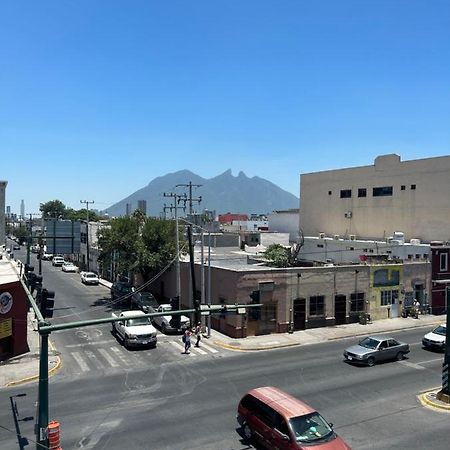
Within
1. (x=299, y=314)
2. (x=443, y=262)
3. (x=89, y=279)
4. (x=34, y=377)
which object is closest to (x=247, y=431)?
(x=34, y=377)

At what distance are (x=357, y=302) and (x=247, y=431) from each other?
2404 cm

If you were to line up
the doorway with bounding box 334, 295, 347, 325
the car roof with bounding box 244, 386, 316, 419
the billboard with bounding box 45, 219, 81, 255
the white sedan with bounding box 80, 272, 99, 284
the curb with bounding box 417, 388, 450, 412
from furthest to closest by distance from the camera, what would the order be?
1. the white sedan with bounding box 80, 272, 99, 284
2. the doorway with bounding box 334, 295, 347, 325
3. the billboard with bounding box 45, 219, 81, 255
4. the curb with bounding box 417, 388, 450, 412
5. the car roof with bounding box 244, 386, 316, 419

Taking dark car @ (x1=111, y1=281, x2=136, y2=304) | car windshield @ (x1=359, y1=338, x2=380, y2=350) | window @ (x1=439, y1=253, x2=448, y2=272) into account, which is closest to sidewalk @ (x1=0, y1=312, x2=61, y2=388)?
dark car @ (x1=111, y1=281, x2=136, y2=304)

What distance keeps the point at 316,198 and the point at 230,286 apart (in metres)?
44.9

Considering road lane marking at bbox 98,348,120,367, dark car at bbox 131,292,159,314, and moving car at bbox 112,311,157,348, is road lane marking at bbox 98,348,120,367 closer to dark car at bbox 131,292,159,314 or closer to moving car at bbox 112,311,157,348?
moving car at bbox 112,311,157,348

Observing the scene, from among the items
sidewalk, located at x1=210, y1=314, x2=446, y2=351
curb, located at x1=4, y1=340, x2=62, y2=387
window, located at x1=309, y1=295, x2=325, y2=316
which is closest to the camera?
curb, located at x1=4, y1=340, x2=62, y2=387

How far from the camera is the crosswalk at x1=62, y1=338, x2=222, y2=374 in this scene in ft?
83.7

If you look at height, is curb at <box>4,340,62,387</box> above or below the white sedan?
below

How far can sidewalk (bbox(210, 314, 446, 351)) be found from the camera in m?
30.6

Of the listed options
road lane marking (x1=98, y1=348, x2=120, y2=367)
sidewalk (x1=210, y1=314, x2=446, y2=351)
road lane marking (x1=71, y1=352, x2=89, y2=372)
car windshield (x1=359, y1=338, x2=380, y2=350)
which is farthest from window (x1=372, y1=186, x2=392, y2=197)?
road lane marking (x1=71, y1=352, x2=89, y2=372)

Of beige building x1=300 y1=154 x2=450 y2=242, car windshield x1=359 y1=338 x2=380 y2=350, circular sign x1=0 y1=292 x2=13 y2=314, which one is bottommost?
car windshield x1=359 y1=338 x2=380 y2=350

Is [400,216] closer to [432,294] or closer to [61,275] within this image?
[432,294]

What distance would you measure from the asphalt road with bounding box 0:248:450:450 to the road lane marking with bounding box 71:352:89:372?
1.04m

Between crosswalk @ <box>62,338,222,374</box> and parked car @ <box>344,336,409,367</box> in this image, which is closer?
crosswalk @ <box>62,338,222,374</box>
